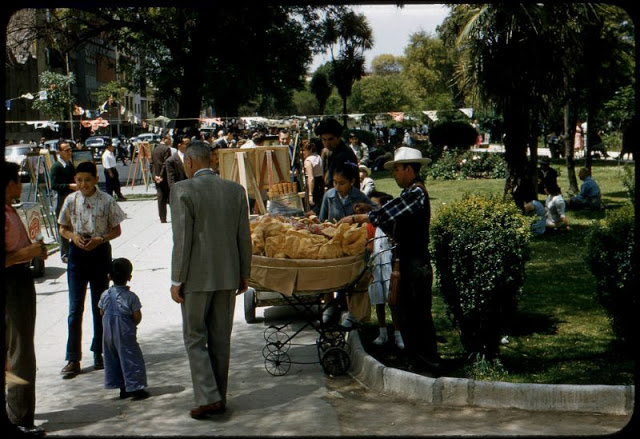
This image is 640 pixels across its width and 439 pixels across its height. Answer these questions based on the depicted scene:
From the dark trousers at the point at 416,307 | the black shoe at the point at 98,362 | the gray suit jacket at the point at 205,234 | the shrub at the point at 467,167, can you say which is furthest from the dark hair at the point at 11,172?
the shrub at the point at 467,167

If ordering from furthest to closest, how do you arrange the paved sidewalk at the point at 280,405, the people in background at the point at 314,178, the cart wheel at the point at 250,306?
the people in background at the point at 314,178, the cart wheel at the point at 250,306, the paved sidewalk at the point at 280,405

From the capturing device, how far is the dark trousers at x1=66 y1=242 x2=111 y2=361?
24.0 ft

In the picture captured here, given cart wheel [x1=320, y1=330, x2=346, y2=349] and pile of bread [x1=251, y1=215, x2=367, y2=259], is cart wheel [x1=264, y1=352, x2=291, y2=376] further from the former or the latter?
pile of bread [x1=251, y1=215, x2=367, y2=259]

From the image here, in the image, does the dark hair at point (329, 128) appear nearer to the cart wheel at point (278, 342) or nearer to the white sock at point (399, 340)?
the cart wheel at point (278, 342)

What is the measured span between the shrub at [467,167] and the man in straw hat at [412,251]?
2317 cm

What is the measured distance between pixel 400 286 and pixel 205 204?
1828 millimetres

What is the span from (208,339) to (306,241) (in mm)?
1277

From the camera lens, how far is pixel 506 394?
6.31 m

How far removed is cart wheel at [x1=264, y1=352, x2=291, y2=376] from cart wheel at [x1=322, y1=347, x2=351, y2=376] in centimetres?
36

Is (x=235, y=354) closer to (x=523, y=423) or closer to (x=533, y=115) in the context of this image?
(x=523, y=423)

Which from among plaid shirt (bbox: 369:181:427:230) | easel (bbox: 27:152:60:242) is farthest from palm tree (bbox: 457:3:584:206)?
plaid shirt (bbox: 369:181:427:230)

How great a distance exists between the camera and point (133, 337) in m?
6.65

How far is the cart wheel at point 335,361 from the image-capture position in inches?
289

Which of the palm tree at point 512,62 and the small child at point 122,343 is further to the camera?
the palm tree at point 512,62
